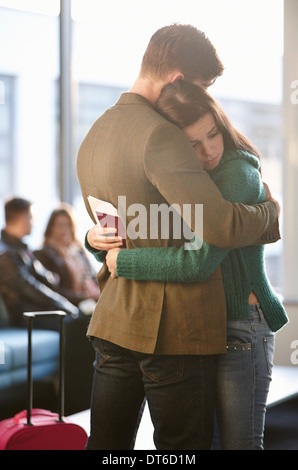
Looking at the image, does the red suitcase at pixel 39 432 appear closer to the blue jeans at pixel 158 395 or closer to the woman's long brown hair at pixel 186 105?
the blue jeans at pixel 158 395

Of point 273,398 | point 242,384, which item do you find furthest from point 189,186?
point 273,398

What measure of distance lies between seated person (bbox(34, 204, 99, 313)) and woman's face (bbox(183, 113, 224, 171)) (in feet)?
10.5

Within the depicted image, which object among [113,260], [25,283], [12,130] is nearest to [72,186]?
[12,130]

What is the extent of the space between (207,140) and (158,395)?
1.64 feet

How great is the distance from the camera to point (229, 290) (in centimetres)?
129

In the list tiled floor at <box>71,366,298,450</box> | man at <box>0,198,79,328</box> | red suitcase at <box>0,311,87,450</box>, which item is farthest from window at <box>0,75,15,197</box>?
red suitcase at <box>0,311,87,450</box>

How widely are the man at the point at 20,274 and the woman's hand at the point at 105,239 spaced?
8.85ft

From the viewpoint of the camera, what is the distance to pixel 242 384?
126cm

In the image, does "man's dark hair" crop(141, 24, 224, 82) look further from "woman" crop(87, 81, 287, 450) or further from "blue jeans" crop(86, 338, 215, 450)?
"blue jeans" crop(86, 338, 215, 450)

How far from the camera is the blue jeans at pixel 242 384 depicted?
4.13ft

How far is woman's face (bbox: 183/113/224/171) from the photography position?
129 centimetres

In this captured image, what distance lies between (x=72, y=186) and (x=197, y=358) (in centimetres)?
438

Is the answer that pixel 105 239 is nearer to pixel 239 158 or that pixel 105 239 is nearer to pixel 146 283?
pixel 146 283

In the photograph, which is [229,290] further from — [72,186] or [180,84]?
[72,186]
